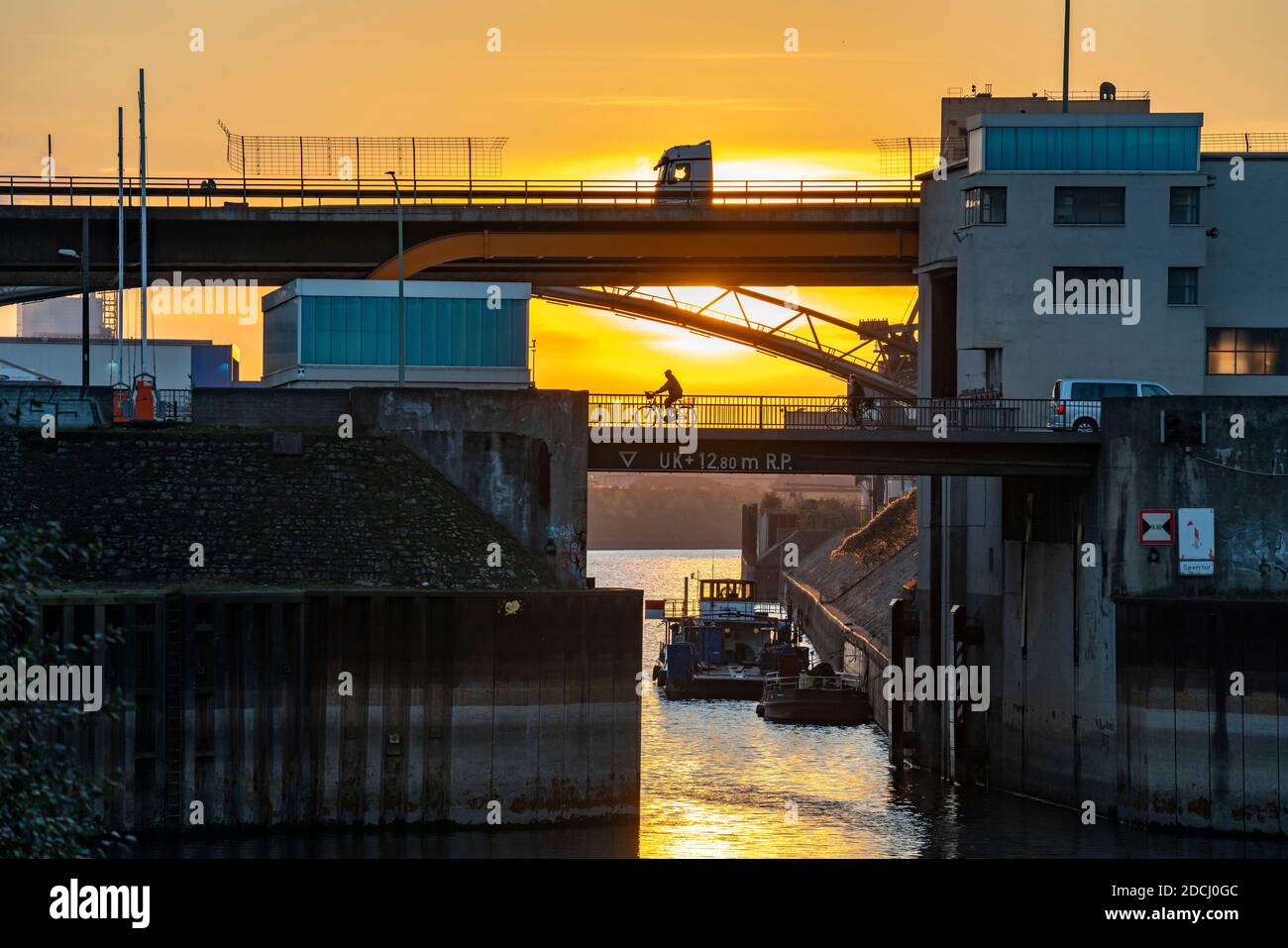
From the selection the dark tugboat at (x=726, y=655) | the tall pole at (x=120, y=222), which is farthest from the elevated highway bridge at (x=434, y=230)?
the dark tugboat at (x=726, y=655)

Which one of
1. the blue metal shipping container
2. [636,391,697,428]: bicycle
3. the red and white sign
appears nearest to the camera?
the red and white sign

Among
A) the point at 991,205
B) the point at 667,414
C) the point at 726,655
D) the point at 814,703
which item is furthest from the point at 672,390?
the point at 726,655

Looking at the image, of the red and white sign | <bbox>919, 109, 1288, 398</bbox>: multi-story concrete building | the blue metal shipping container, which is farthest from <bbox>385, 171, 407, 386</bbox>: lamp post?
the red and white sign

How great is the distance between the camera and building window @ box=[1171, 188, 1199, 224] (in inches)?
3137

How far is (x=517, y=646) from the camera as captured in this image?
64125mm

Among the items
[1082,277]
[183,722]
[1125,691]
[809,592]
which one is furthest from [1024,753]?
[809,592]

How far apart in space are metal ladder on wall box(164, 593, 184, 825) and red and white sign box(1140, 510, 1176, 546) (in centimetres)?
3054

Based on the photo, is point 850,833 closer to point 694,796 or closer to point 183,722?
point 694,796

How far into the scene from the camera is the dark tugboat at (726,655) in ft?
382

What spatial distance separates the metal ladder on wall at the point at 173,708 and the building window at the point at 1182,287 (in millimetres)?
39199

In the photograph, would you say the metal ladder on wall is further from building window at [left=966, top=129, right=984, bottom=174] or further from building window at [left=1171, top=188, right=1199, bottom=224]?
building window at [left=1171, top=188, right=1199, bottom=224]

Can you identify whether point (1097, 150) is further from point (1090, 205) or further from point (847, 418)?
point (847, 418)

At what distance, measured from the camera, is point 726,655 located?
12369 cm
